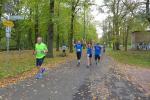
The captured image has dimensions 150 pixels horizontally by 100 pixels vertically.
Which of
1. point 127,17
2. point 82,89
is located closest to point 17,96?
point 82,89

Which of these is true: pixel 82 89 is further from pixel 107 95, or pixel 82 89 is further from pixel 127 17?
pixel 127 17

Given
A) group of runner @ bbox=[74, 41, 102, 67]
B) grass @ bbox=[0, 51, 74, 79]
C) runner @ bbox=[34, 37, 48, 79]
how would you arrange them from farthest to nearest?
group of runner @ bbox=[74, 41, 102, 67] → grass @ bbox=[0, 51, 74, 79] → runner @ bbox=[34, 37, 48, 79]

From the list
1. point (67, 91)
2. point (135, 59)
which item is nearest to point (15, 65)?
point (67, 91)

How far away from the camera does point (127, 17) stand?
6141cm

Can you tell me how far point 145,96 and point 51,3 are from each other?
74.9 feet

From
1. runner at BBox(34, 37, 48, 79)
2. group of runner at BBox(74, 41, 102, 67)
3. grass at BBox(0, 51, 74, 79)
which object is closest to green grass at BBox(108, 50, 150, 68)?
group of runner at BBox(74, 41, 102, 67)

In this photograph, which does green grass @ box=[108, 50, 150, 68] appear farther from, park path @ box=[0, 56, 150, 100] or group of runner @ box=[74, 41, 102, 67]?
park path @ box=[0, 56, 150, 100]

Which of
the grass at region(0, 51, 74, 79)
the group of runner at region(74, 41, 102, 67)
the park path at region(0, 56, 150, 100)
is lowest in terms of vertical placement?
the park path at region(0, 56, 150, 100)

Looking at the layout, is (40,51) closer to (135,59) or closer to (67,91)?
(67,91)

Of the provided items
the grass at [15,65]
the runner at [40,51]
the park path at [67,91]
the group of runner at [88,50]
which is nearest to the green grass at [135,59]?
the group of runner at [88,50]

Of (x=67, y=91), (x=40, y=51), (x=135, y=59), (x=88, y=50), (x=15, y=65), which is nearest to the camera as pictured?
(x=67, y=91)

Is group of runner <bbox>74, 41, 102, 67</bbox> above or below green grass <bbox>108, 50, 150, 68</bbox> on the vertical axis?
above

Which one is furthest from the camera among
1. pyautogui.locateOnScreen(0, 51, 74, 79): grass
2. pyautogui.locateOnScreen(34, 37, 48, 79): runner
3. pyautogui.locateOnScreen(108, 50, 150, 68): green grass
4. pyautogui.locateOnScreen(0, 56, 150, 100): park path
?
pyautogui.locateOnScreen(108, 50, 150, 68): green grass

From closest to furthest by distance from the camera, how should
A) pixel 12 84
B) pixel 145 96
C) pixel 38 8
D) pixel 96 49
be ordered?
pixel 145 96 → pixel 12 84 → pixel 96 49 → pixel 38 8
